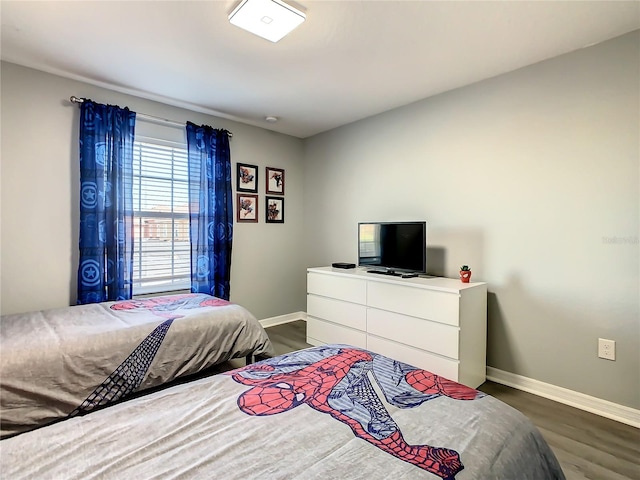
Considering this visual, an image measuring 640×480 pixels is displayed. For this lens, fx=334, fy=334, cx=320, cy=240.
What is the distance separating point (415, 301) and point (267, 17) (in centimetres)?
223

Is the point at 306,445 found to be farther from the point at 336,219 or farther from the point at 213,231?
the point at 336,219

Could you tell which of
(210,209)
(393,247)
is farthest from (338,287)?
(210,209)

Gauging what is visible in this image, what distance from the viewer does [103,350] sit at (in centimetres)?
203

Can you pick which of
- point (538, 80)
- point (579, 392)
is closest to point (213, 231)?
point (538, 80)

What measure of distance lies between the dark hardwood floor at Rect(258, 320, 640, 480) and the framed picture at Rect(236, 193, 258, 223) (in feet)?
9.64

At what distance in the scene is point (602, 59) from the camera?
2.24m

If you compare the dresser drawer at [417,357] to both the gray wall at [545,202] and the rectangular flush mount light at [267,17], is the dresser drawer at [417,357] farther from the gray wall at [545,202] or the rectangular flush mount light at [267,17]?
the rectangular flush mount light at [267,17]

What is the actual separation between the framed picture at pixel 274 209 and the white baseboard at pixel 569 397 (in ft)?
9.32

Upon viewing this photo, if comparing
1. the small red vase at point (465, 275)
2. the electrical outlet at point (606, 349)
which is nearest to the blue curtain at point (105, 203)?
the small red vase at point (465, 275)

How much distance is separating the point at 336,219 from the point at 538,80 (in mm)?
2378

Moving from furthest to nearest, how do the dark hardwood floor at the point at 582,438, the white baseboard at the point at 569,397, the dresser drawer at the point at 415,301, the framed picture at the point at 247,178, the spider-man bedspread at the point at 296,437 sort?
1. the framed picture at the point at 247,178
2. the dresser drawer at the point at 415,301
3. the white baseboard at the point at 569,397
4. the dark hardwood floor at the point at 582,438
5. the spider-man bedspread at the point at 296,437

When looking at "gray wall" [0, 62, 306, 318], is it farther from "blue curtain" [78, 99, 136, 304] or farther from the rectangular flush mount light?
the rectangular flush mount light

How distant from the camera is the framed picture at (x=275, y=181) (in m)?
4.23

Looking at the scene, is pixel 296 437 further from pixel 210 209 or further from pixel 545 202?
pixel 210 209
